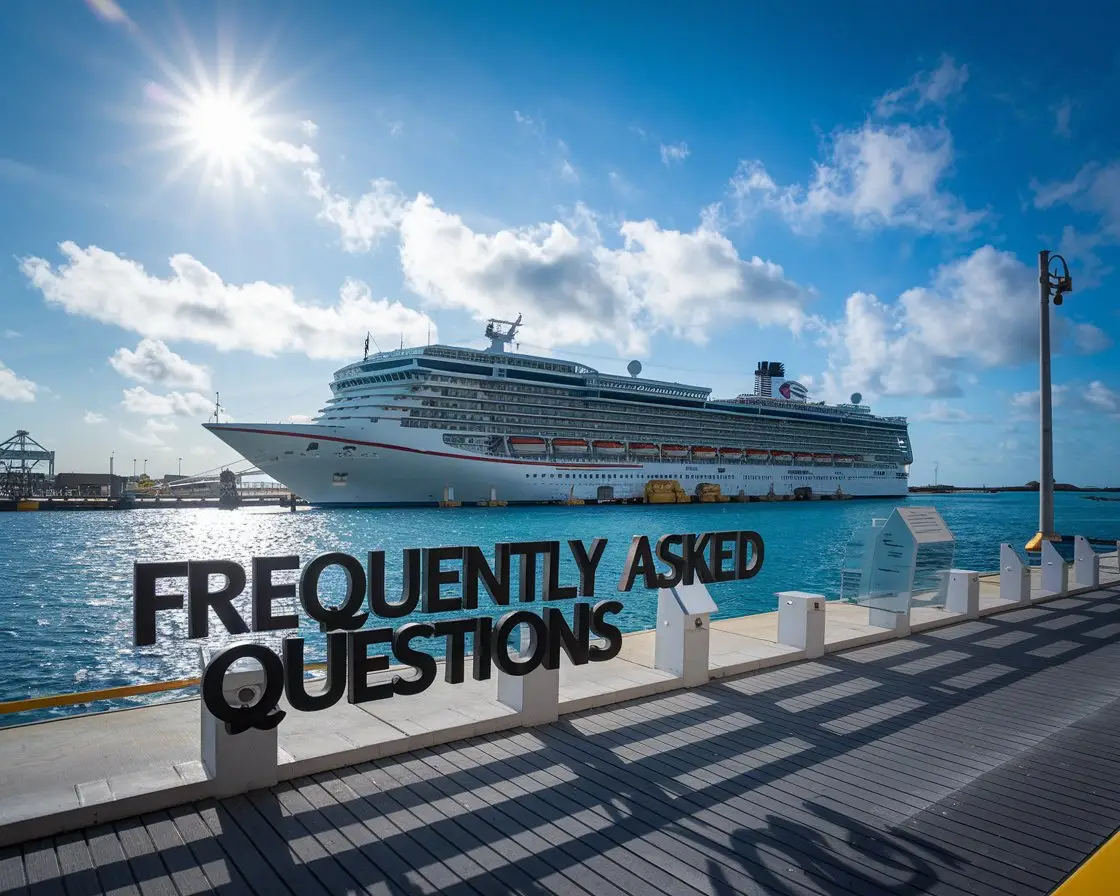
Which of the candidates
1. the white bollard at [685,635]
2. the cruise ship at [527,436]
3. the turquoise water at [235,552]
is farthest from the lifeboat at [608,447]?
the white bollard at [685,635]

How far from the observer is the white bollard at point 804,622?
7641mm

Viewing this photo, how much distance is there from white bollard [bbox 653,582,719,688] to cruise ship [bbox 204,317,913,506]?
152 feet

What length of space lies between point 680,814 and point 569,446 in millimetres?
58977

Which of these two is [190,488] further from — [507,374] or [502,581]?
[502,581]

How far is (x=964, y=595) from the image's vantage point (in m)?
10.2

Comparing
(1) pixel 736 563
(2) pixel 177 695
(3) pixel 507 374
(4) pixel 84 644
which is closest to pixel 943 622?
(1) pixel 736 563

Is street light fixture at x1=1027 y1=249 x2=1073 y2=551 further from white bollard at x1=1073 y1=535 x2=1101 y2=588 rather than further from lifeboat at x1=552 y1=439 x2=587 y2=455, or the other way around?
lifeboat at x1=552 y1=439 x2=587 y2=455

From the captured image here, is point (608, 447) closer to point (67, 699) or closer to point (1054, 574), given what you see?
point (1054, 574)

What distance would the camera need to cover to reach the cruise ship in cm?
5122

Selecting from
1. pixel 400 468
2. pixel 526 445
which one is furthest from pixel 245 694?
pixel 526 445

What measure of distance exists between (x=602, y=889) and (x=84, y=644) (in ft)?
45.2

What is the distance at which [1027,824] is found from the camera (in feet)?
13.2

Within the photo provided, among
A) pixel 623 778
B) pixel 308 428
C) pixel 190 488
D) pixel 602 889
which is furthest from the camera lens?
pixel 190 488

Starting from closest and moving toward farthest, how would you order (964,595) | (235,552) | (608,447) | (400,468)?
(964,595)
(235,552)
(400,468)
(608,447)
